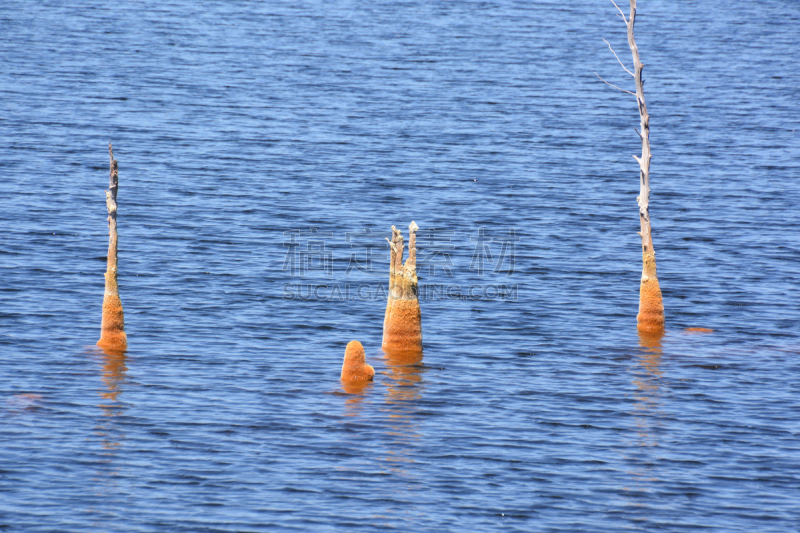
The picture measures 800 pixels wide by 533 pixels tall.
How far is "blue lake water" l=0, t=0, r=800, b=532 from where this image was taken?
3070 centimetres

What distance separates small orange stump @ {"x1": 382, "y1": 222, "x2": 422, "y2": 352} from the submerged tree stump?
9.14 metres

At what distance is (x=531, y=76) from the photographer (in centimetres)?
11706

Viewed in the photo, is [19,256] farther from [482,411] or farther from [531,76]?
[531,76]

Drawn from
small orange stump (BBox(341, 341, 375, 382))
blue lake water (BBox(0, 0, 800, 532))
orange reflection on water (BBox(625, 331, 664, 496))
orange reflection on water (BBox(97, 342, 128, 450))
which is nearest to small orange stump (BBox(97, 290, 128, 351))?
orange reflection on water (BBox(97, 342, 128, 450))

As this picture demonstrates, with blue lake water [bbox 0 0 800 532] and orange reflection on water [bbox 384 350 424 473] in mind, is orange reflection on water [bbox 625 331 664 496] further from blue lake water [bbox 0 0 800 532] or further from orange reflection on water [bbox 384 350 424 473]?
orange reflection on water [bbox 384 350 424 473]

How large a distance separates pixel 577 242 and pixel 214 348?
2500 cm

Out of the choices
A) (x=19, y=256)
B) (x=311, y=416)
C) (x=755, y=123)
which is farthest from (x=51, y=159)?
(x=755, y=123)

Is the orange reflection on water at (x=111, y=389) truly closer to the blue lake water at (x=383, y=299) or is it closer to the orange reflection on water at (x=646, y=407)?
the blue lake water at (x=383, y=299)

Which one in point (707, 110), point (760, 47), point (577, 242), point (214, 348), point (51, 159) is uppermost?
point (760, 47)

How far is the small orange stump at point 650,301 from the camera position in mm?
40000

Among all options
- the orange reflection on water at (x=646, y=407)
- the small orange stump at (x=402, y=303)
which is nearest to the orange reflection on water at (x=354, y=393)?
the small orange stump at (x=402, y=303)

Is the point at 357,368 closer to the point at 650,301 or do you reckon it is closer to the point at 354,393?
the point at 354,393

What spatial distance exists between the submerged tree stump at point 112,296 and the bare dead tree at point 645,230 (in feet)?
55.6

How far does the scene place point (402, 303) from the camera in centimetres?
3781
